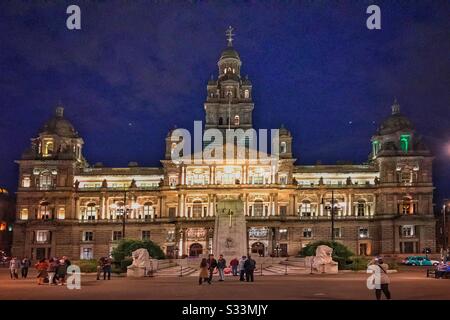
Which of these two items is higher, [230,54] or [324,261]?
[230,54]

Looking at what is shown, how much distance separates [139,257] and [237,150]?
201ft

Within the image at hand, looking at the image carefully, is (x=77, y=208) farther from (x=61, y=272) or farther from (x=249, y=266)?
(x=249, y=266)

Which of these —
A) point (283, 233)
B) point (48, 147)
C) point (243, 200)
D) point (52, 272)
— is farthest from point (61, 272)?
point (48, 147)

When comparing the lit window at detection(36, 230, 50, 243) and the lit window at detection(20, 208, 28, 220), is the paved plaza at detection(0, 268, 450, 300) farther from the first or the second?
the lit window at detection(20, 208, 28, 220)

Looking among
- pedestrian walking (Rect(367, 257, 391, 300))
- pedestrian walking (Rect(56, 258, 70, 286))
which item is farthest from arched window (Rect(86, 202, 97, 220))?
pedestrian walking (Rect(367, 257, 391, 300))

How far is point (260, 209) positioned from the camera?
103 meters

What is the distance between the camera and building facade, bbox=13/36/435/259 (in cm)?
10081

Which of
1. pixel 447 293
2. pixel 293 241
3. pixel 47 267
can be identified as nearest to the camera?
pixel 447 293

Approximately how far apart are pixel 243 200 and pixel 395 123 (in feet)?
101

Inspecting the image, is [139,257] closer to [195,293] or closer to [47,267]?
[47,267]

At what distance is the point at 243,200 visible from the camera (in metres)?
99.1

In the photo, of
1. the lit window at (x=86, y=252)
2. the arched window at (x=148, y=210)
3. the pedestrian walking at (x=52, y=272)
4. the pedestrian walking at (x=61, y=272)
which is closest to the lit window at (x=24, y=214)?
the lit window at (x=86, y=252)

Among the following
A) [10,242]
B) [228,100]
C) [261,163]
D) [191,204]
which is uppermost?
[228,100]
